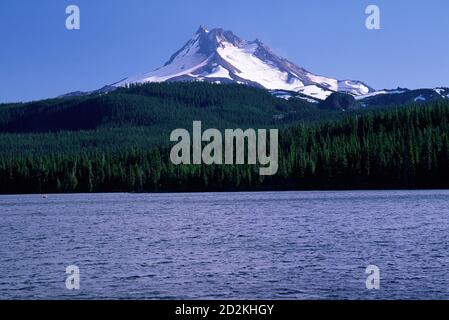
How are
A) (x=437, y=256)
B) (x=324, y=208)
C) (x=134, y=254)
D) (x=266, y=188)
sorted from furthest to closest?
(x=266, y=188)
(x=324, y=208)
(x=134, y=254)
(x=437, y=256)

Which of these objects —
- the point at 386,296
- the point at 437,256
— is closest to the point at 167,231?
the point at 437,256

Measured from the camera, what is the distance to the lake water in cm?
4447

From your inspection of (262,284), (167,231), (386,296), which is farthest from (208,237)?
(386,296)

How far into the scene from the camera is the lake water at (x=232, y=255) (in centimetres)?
4447

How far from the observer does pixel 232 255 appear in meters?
59.3

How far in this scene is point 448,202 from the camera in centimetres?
11588

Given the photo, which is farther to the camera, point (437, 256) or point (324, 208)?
point (324, 208)

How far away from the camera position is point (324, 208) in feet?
367

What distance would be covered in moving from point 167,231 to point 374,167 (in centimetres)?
10431

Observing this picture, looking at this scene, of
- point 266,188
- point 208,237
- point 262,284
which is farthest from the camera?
point 266,188

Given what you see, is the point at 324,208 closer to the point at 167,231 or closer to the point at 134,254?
the point at 167,231
